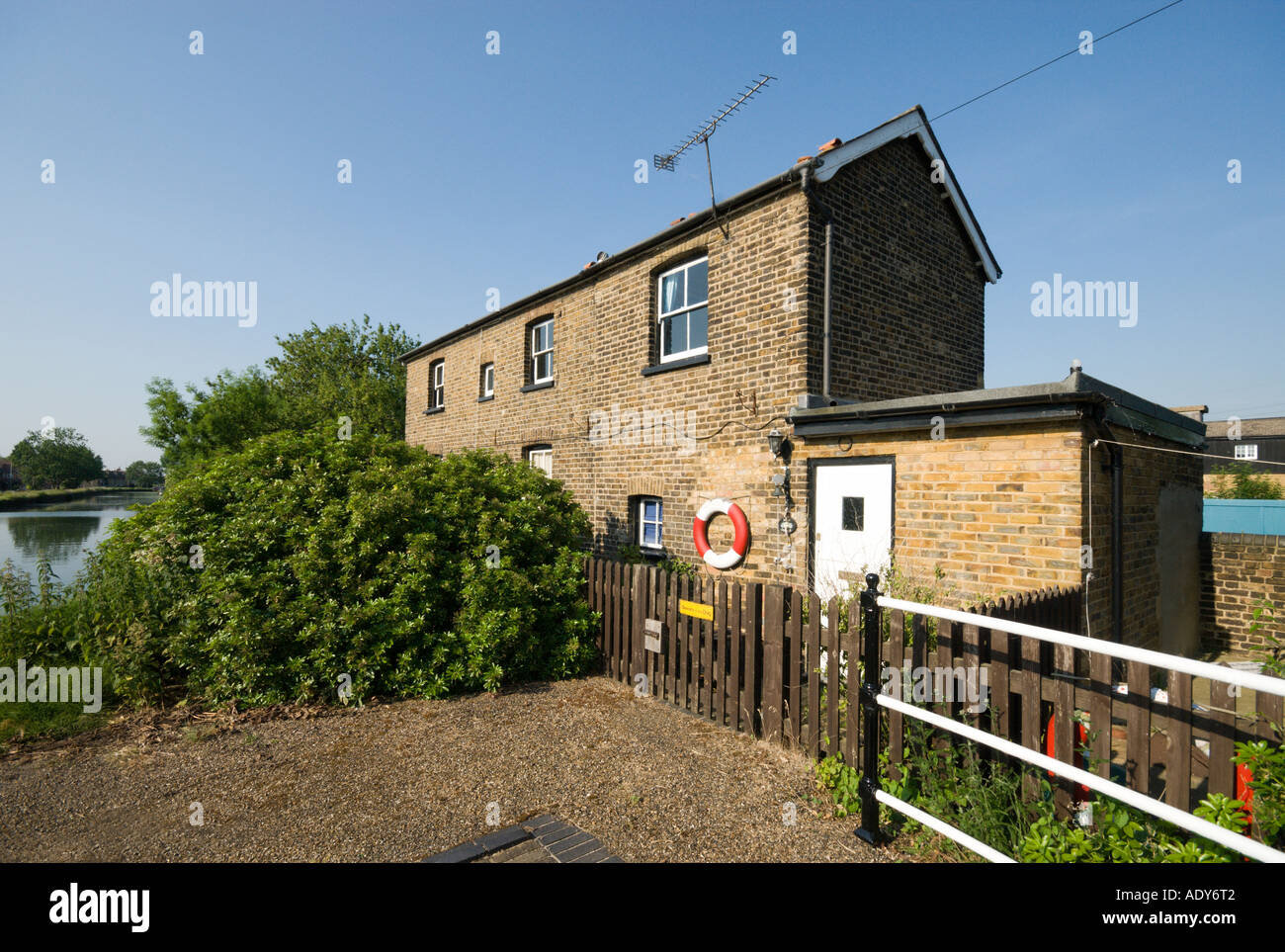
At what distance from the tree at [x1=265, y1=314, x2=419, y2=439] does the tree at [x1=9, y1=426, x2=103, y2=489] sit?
50326 millimetres

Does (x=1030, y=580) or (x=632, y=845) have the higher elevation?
(x=1030, y=580)

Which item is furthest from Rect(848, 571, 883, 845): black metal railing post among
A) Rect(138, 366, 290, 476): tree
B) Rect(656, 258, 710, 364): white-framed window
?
Rect(138, 366, 290, 476): tree

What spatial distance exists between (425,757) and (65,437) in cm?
10657

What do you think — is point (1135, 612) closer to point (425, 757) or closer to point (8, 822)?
point (425, 757)

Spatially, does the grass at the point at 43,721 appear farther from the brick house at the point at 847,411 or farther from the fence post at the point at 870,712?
the brick house at the point at 847,411

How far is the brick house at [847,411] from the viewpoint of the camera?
19.6 feet

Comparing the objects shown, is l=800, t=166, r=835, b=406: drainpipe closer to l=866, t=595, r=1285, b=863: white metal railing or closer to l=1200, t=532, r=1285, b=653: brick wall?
l=866, t=595, r=1285, b=863: white metal railing

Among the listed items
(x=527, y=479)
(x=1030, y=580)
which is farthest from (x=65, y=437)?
(x=1030, y=580)

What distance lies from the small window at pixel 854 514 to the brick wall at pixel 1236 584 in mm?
5897

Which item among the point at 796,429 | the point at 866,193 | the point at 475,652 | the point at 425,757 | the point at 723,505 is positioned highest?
the point at 866,193

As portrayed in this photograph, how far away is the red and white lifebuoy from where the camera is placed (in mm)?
8383

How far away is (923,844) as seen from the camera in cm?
345

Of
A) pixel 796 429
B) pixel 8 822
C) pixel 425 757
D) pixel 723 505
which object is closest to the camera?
pixel 8 822
